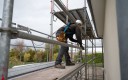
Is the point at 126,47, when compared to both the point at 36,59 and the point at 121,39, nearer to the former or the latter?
the point at 121,39

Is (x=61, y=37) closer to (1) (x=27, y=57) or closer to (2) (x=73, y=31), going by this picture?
(2) (x=73, y=31)

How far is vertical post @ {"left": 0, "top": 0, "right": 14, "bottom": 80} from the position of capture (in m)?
0.61

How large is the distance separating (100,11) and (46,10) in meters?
1.58

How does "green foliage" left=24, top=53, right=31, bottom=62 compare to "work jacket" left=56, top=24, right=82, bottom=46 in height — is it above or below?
below

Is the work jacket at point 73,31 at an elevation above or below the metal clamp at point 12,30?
above

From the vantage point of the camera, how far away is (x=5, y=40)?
0.63 m

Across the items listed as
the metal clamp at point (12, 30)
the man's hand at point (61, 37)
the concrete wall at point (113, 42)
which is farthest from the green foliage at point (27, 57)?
the metal clamp at point (12, 30)

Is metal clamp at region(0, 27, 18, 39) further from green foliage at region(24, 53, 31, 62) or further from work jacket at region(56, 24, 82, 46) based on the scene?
green foliage at region(24, 53, 31, 62)

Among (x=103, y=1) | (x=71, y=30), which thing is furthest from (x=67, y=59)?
(x=103, y=1)

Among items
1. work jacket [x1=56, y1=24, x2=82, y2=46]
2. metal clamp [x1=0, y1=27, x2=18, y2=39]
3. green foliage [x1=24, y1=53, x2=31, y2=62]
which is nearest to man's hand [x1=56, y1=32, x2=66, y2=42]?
work jacket [x1=56, y1=24, x2=82, y2=46]

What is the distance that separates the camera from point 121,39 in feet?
3.77

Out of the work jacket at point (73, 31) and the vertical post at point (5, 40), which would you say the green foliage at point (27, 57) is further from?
the vertical post at point (5, 40)

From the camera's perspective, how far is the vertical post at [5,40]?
61cm

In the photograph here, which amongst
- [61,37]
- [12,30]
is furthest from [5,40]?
[61,37]
